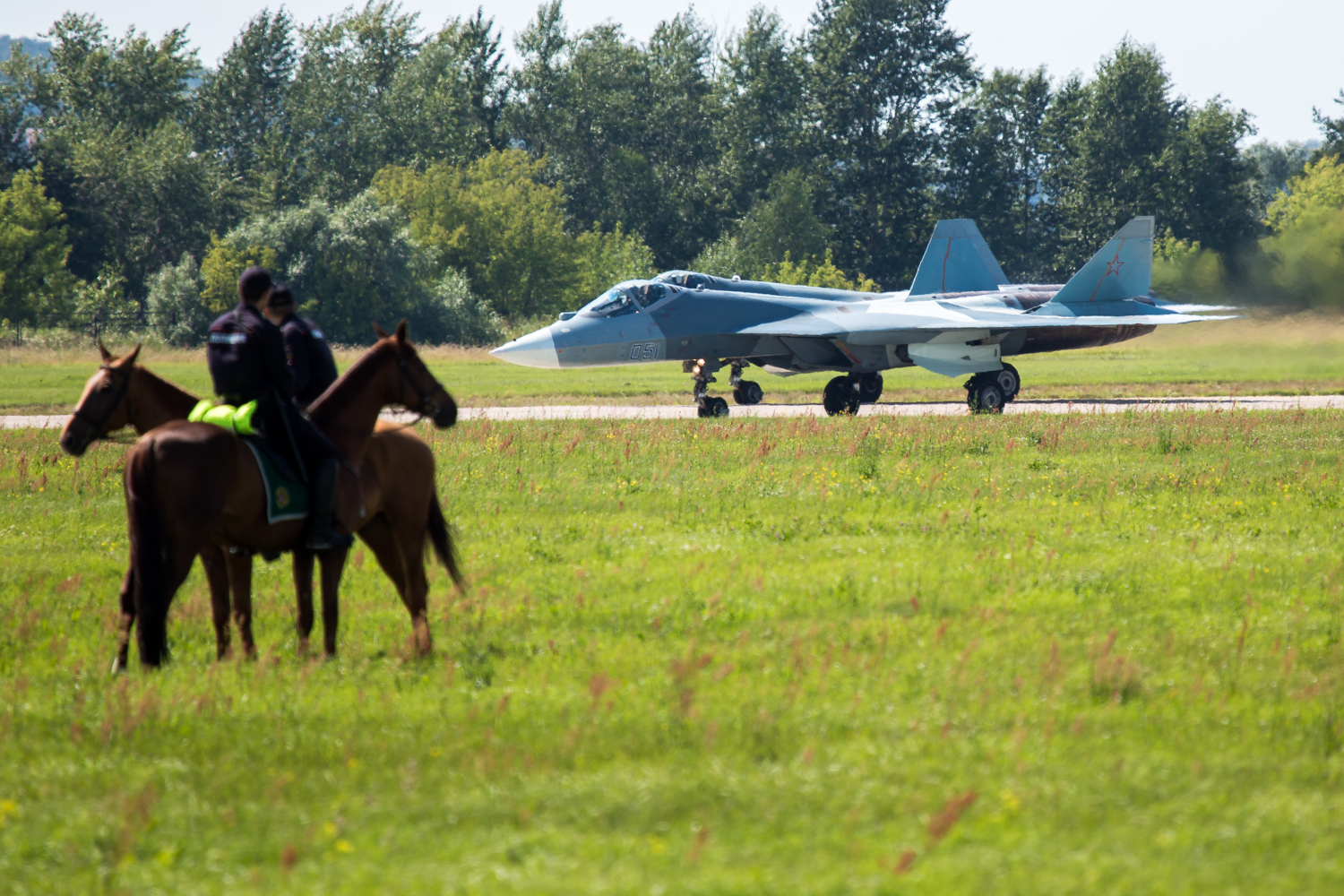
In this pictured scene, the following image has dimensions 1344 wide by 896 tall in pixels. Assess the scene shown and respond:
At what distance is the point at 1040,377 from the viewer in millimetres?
35375

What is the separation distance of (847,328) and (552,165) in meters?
65.1

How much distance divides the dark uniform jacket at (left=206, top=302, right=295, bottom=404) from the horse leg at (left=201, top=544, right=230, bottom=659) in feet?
3.59

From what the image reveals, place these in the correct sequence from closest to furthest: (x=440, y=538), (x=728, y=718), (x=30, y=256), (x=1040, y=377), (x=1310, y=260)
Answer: (x=728, y=718) < (x=440, y=538) < (x=1310, y=260) < (x=1040, y=377) < (x=30, y=256)

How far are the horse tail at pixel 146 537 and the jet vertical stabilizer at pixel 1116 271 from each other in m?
25.9

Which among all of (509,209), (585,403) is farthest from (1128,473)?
(509,209)

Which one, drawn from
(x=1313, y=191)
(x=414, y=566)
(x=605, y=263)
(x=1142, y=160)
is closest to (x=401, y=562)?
(x=414, y=566)

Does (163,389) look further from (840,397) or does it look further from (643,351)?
(840,397)

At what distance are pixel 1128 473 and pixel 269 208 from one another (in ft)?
219

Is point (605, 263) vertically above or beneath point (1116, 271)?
above

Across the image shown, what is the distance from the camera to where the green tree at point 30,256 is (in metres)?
56.9

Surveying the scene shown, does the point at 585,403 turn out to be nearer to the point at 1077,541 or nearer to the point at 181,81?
the point at 1077,541

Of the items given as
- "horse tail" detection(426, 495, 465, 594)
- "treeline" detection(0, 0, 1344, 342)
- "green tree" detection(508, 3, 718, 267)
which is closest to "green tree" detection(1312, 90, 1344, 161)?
"treeline" detection(0, 0, 1344, 342)

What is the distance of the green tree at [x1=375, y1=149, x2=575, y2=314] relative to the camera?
230 feet

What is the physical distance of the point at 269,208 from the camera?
236ft
